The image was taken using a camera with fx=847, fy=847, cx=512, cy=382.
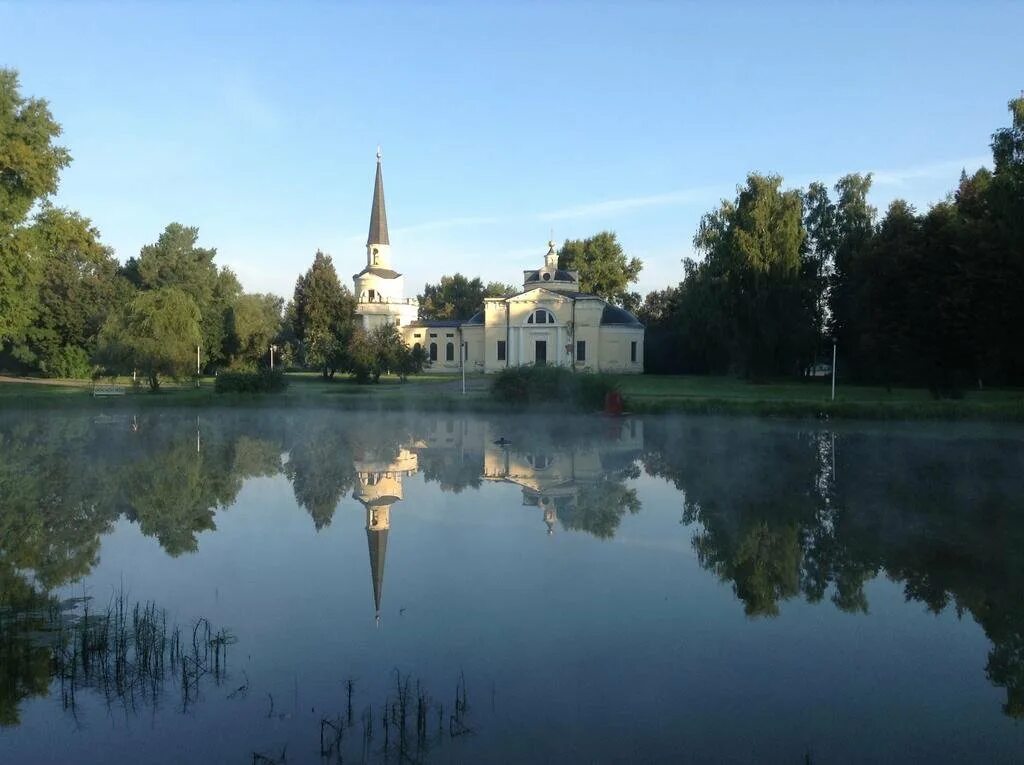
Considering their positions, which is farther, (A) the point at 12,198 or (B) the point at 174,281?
(B) the point at 174,281

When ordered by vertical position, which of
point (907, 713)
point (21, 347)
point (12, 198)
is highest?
point (12, 198)

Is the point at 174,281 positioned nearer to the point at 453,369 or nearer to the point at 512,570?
the point at 453,369

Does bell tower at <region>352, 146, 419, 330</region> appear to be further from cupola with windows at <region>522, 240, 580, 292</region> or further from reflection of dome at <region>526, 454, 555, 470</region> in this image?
reflection of dome at <region>526, 454, 555, 470</region>

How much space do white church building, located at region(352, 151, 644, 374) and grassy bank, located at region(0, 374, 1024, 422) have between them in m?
18.9

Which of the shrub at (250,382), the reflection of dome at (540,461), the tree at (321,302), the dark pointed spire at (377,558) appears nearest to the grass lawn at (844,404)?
the reflection of dome at (540,461)

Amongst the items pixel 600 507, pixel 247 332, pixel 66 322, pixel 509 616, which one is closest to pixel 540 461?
pixel 600 507

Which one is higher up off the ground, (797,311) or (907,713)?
(797,311)

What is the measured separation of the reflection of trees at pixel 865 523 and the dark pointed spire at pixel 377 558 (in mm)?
3928

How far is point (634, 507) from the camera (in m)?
14.5

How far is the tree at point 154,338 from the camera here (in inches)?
1571

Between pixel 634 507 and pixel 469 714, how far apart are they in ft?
28.2

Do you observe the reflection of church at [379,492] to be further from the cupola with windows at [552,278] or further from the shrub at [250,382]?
the cupola with windows at [552,278]

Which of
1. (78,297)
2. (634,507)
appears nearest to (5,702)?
(634,507)

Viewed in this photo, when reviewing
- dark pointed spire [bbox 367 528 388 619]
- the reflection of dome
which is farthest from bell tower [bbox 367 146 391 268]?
dark pointed spire [bbox 367 528 388 619]
